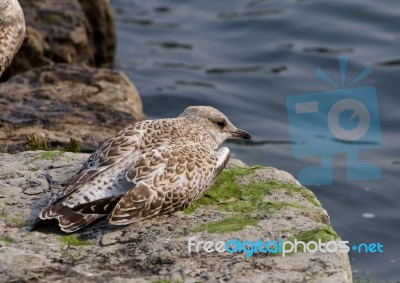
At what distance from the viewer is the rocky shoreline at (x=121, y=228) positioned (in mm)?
5492

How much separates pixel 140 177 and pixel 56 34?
613 centimetres

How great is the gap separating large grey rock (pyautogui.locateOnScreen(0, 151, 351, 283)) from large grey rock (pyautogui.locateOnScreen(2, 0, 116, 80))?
186 inches

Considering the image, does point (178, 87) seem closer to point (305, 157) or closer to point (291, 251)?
point (305, 157)

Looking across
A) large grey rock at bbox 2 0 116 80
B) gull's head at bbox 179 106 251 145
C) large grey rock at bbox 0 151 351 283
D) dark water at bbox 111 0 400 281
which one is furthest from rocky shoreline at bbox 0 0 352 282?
dark water at bbox 111 0 400 281

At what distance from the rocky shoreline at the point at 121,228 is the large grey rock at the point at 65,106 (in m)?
0.01

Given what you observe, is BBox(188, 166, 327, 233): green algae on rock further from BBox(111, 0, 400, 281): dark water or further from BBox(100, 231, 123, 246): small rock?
BBox(111, 0, 400, 281): dark water

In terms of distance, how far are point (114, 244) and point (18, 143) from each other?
2.86 meters

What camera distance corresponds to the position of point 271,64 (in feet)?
49.9

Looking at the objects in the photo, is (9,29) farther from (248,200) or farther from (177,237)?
(177,237)

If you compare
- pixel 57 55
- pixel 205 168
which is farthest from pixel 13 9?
pixel 205 168

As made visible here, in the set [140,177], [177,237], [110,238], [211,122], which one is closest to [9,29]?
[211,122]

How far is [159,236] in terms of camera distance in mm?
5957

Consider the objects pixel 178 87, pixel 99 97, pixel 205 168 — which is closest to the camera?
pixel 205 168

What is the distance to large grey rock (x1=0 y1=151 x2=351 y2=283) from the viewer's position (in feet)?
17.9
